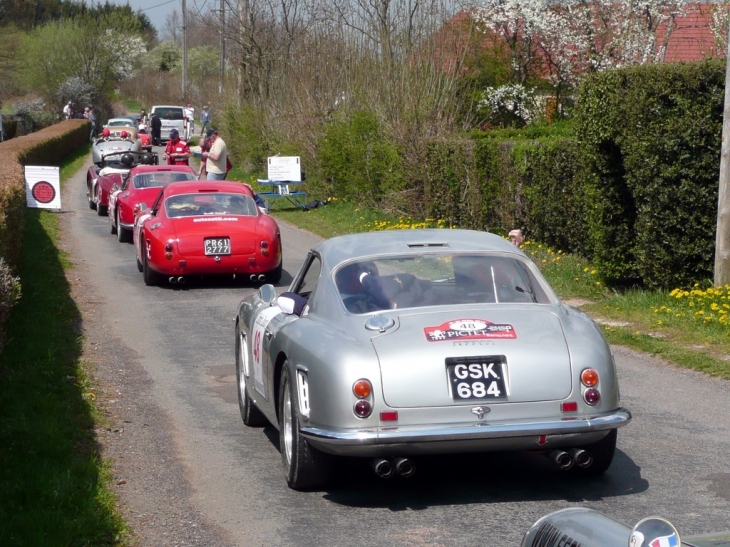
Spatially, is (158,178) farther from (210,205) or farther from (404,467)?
(404,467)

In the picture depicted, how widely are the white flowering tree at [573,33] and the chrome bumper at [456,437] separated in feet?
76.8

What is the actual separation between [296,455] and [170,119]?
5496 cm

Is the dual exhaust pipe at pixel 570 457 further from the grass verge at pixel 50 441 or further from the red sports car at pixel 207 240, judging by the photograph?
the red sports car at pixel 207 240

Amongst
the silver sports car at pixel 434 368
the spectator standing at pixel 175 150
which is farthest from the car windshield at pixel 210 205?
the spectator standing at pixel 175 150

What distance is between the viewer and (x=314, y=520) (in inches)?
223

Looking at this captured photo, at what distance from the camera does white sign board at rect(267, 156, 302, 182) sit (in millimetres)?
26266

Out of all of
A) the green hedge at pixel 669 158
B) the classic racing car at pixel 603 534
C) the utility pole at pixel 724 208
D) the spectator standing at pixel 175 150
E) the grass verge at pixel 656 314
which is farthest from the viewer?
the spectator standing at pixel 175 150

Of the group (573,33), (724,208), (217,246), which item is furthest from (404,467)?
(573,33)

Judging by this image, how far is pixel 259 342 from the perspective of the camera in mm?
7129

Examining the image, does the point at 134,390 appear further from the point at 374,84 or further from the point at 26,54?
the point at 26,54

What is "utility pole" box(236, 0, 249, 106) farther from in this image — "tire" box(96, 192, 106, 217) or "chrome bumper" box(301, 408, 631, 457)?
"chrome bumper" box(301, 408, 631, 457)

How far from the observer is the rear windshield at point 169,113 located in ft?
195

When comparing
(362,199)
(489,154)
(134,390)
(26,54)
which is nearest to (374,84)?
(362,199)

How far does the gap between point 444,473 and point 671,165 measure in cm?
697
